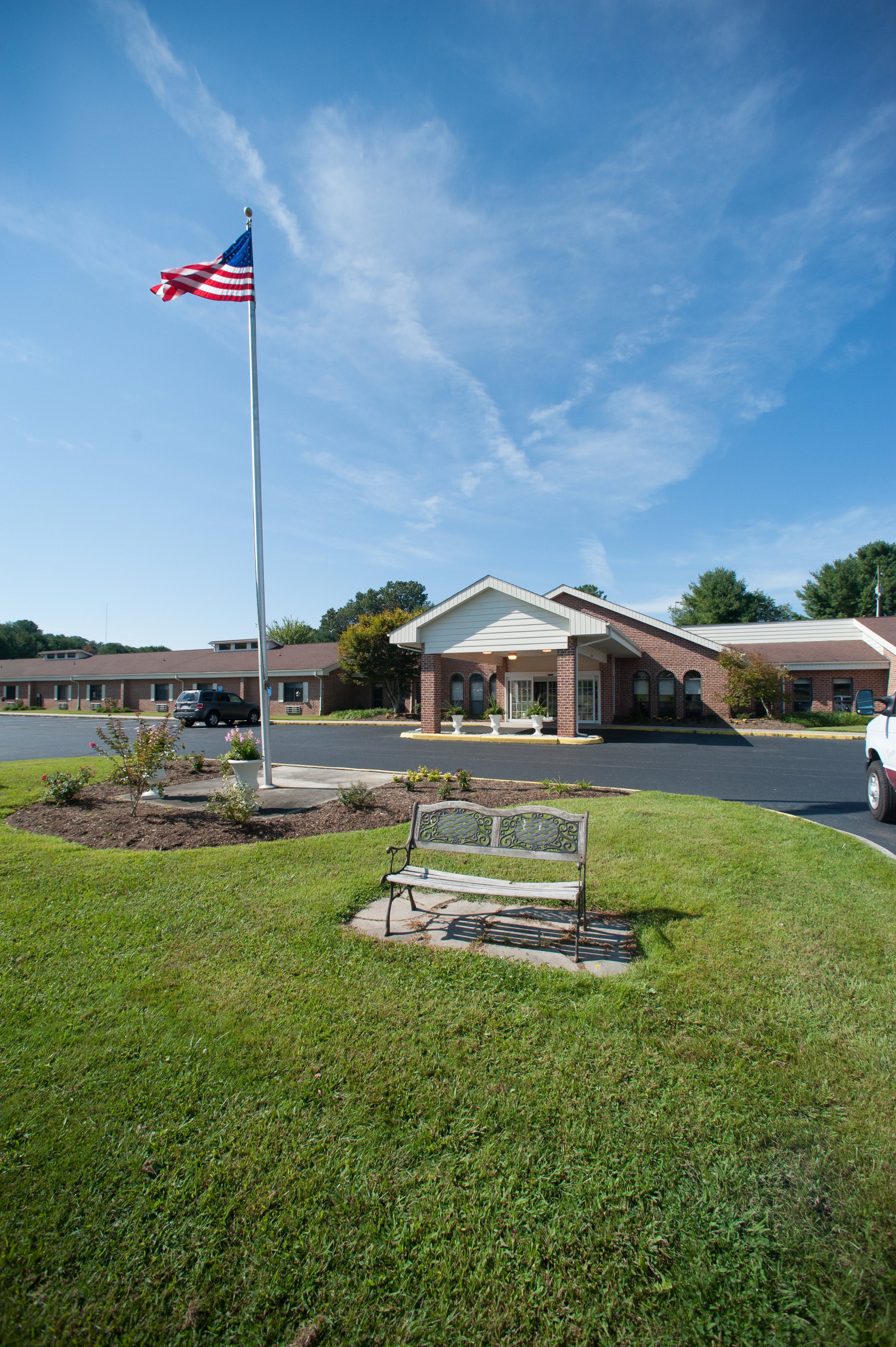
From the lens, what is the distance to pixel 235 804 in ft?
26.2

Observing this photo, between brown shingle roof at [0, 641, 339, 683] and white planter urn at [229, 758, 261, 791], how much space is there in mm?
26659

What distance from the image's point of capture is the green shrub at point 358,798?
8.70 m

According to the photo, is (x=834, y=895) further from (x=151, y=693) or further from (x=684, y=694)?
(x=151, y=693)

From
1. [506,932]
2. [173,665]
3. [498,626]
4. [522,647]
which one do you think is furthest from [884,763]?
[173,665]

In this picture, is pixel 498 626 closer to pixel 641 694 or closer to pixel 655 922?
pixel 641 694

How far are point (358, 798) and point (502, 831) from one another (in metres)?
4.07

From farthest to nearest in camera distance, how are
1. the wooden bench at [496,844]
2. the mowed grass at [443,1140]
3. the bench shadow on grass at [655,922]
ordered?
the wooden bench at [496,844]
the bench shadow on grass at [655,922]
the mowed grass at [443,1140]

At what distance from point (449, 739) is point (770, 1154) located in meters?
18.9

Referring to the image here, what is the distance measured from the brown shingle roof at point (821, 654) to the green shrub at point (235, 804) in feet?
77.7

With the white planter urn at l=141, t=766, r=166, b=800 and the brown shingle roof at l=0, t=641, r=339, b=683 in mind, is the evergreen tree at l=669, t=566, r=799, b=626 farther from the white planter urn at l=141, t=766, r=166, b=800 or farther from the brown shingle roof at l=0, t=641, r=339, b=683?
the white planter urn at l=141, t=766, r=166, b=800

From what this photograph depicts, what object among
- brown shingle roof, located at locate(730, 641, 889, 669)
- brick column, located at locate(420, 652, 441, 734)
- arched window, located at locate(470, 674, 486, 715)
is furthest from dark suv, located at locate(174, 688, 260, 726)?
brown shingle roof, located at locate(730, 641, 889, 669)

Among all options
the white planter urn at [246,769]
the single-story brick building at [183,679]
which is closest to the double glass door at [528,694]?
the single-story brick building at [183,679]

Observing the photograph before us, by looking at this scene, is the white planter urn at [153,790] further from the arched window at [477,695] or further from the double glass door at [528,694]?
the arched window at [477,695]

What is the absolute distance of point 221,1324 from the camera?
1.84m
